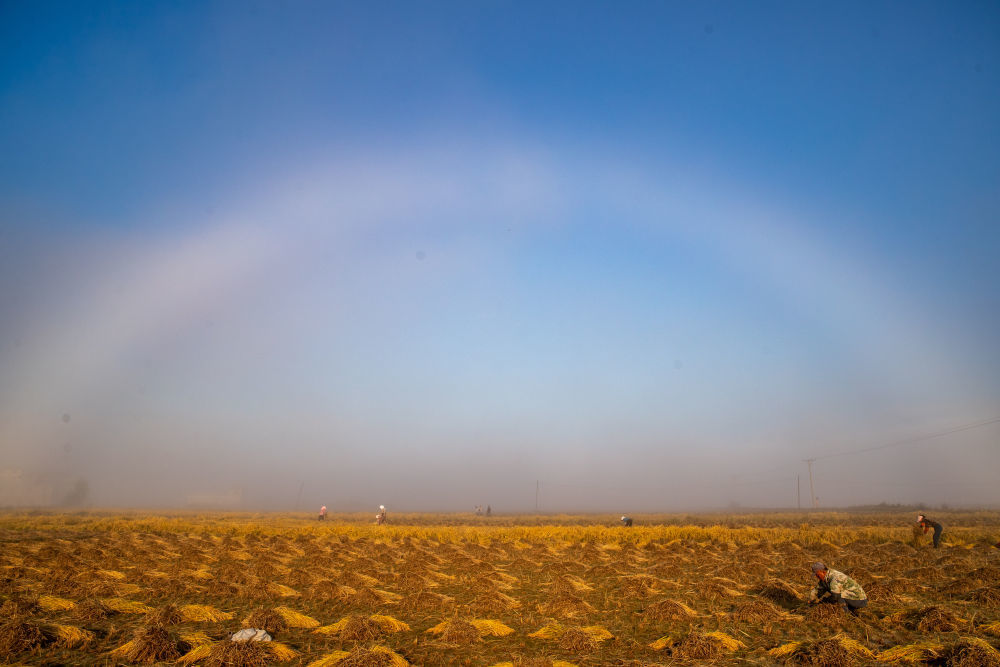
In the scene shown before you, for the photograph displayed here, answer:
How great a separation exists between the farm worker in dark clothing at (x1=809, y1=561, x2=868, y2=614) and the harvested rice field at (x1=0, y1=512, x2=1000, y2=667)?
0.30 m

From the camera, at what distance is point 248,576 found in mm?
17156

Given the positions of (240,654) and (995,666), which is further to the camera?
(240,654)

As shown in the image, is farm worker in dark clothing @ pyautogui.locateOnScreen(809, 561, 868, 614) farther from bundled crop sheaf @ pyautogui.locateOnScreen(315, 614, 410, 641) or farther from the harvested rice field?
bundled crop sheaf @ pyautogui.locateOnScreen(315, 614, 410, 641)

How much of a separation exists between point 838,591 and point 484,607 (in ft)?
29.2

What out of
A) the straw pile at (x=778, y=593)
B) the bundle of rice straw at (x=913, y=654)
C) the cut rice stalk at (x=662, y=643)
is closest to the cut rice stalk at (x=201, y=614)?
the cut rice stalk at (x=662, y=643)

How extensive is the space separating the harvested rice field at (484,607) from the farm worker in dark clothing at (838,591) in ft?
0.98

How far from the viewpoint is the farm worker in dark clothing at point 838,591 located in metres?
12.3

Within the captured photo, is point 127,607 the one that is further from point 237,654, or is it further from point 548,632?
point 548,632

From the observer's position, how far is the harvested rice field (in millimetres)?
9828

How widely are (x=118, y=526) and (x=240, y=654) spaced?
4256 centimetres

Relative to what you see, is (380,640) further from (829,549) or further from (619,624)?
(829,549)

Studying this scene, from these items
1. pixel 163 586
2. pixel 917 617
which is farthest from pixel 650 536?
pixel 163 586

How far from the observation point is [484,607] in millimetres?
14055

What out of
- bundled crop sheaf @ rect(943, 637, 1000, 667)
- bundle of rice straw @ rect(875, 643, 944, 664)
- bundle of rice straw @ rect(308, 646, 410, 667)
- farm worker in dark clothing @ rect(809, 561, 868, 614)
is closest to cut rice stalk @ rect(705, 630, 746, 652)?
bundle of rice straw @ rect(875, 643, 944, 664)
